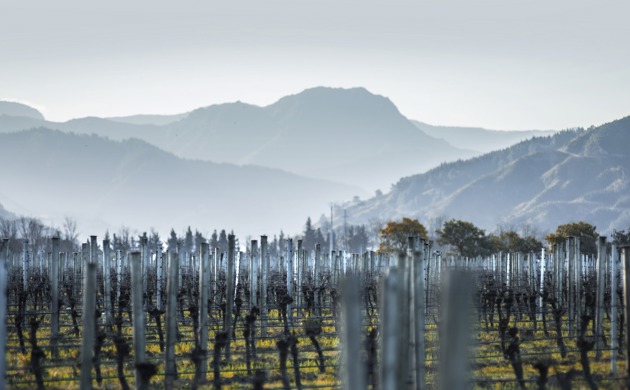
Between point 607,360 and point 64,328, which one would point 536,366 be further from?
point 64,328

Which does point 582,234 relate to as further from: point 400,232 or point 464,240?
point 400,232

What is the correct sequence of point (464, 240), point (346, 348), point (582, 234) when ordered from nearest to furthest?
1. point (346, 348)
2. point (582, 234)
3. point (464, 240)

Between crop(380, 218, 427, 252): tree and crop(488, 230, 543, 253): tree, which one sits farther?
crop(488, 230, 543, 253): tree

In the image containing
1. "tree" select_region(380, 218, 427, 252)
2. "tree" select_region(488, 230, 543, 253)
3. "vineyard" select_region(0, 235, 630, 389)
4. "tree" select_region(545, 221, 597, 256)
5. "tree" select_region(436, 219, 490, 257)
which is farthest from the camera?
"tree" select_region(488, 230, 543, 253)

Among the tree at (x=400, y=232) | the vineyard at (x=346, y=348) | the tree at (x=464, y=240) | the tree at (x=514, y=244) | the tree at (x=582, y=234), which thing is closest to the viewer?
the vineyard at (x=346, y=348)

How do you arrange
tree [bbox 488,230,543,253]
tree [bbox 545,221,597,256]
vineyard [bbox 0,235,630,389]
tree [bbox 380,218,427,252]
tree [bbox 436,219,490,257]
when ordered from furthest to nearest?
tree [bbox 488,230,543,253], tree [bbox 436,219,490,257], tree [bbox 380,218,427,252], tree [bbox 545,221,597,256], vineyard [bbox 0,235,630,389]

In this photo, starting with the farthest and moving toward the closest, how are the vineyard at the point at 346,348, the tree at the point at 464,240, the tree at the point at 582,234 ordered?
1. the tree at the point at 464,240
2. the tree at the point at 582,234
3. the vineyard at the point at 346,348

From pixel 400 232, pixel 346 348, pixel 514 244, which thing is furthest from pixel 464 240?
pixel 346 348

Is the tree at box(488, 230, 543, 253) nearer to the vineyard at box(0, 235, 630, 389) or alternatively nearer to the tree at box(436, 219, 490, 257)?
the tree at box(436, 219, 490, 257)

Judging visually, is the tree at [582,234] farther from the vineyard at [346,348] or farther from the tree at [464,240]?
the vineyard at [346,348]

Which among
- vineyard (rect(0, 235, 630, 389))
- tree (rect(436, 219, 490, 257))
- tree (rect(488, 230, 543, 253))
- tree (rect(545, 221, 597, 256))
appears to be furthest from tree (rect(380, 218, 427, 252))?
vineyard (rect(0, 235, 630, 389))

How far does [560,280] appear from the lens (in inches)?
898

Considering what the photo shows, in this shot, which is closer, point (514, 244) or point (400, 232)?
point (400, 232)

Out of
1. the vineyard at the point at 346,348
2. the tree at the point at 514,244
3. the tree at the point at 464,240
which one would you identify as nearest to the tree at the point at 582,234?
the tree at the point at 464,240
